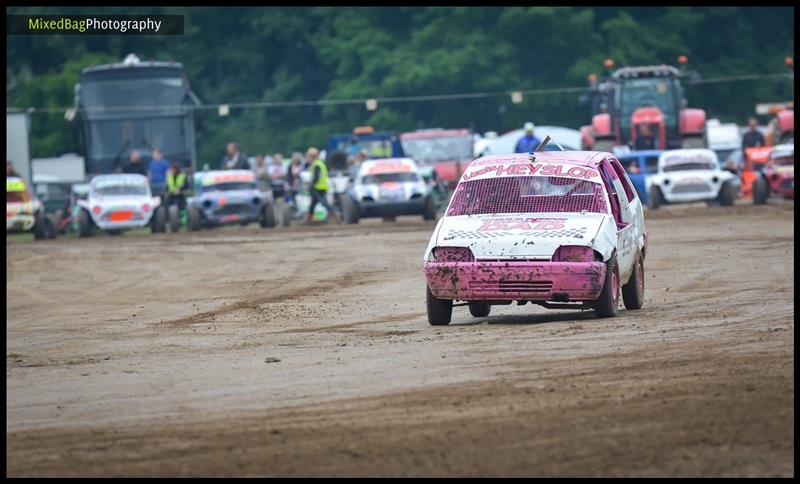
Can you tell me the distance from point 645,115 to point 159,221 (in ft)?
44.5

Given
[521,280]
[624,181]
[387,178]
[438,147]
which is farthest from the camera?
[438,147]

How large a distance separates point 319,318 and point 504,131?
4956 cm

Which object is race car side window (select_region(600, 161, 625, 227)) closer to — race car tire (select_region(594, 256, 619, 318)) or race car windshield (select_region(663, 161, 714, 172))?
race car tire (select_region(594, 256, 619, 318))

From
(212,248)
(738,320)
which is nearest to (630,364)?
(738,320)

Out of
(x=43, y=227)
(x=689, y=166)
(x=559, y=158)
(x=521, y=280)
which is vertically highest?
(x=559, y=158)

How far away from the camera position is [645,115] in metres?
42.6

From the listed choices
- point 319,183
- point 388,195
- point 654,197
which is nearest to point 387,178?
point 388,195

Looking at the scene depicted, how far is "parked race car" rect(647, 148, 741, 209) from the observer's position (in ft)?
115

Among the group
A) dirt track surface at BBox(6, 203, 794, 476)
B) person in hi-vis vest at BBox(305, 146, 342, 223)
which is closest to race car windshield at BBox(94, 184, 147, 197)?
person in hi-vis vest at BBox(305, 146, 342, 223)

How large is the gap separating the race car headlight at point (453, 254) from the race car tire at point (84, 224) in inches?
911

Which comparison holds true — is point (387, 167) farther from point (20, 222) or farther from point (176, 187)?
point (20, 222)

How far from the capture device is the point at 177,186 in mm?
38125

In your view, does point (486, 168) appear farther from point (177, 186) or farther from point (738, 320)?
point (177, 186)

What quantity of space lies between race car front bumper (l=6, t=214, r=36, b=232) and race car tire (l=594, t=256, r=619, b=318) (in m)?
23.6
